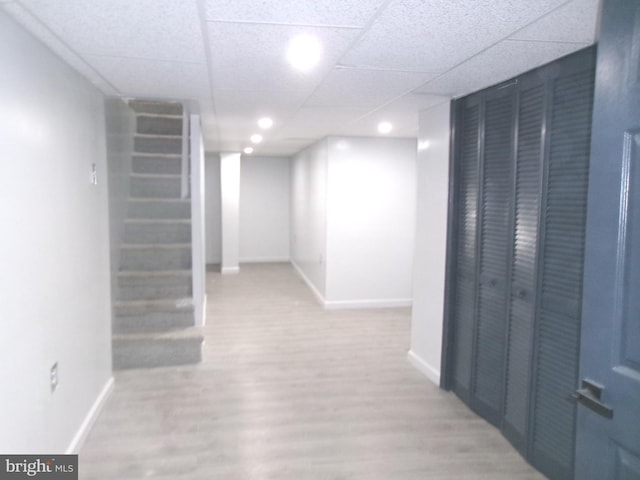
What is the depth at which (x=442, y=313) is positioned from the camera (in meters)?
3.60

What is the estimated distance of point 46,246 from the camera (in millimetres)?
2217

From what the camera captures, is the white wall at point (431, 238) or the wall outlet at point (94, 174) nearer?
the wall outlet at point (94, 174)

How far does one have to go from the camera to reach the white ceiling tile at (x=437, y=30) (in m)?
1.69

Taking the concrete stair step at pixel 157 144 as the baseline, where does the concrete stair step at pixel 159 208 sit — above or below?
below

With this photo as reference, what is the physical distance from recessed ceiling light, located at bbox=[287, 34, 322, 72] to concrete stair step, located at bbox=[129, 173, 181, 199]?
3.19 m

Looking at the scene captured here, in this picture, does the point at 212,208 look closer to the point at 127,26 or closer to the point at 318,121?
the point at 318,121

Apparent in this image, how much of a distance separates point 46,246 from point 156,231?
2.78 metres

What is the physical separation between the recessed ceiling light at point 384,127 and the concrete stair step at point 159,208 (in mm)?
2198

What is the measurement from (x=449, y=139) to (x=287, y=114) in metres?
1.41

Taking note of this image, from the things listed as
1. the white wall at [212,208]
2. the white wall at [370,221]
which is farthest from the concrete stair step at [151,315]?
the white wall at [212,208]

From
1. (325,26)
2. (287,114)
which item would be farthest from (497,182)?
(287,114)

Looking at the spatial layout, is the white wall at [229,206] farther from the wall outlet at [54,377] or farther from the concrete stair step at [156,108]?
the wall outlet at [54,377]

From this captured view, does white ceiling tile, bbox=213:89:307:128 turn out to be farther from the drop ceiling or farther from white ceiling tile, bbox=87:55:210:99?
white ceiling tile, bbox=87:55:210:99

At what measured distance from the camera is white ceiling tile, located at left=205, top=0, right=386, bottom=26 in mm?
1657
